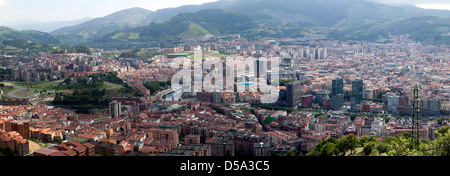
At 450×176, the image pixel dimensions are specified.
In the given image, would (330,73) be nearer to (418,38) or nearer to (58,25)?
(418,38)

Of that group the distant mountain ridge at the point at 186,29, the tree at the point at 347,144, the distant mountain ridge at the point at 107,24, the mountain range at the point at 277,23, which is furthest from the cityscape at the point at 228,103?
the distant mountain ridge at the point at 107,24

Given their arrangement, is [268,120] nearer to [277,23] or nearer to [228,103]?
[228,103]
